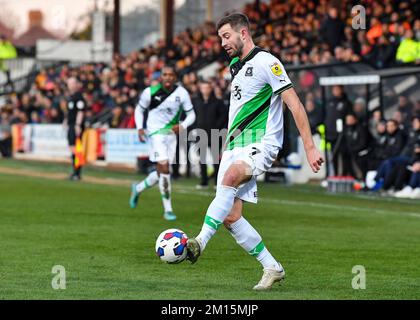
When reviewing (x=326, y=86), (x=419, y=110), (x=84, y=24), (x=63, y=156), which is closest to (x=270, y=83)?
(x=419, y=110)

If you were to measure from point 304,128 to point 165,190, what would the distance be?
7.77m

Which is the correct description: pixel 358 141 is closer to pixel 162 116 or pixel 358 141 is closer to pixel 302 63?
pixel 302 63

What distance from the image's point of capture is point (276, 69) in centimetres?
945

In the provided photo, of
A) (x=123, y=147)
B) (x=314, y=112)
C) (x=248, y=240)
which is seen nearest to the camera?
(x=248, y=240)

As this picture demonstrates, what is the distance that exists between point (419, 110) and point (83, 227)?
31.8 feet

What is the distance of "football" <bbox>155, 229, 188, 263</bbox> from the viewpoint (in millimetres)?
9195

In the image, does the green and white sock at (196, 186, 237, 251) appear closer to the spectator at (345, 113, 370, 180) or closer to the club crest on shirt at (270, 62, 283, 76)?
the club crest on shirt at (270, 62, 283, 76)

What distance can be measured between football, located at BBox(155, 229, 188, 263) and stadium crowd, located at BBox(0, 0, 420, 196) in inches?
497

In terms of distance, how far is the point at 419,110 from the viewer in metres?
22.7

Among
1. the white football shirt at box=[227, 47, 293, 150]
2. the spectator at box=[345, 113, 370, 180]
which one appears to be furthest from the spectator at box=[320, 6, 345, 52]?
the white football shirt at box=[227, 47, 293, 150]

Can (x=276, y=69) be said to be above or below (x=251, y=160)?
above

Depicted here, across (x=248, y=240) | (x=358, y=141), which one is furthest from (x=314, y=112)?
(x=248, y=240)

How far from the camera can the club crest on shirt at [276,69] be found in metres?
9.43
